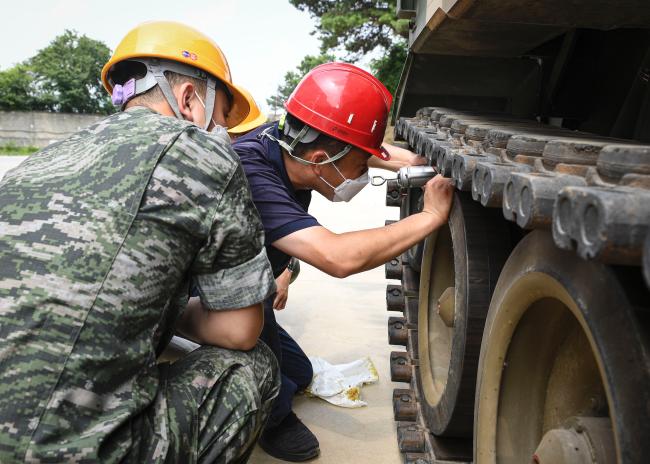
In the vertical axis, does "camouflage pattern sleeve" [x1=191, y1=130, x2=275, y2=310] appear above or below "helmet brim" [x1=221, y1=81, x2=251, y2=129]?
below

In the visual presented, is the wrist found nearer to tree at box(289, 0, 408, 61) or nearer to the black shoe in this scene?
the black shoe

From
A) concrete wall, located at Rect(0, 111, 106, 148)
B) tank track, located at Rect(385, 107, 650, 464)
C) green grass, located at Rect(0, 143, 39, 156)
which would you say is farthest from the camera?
concrete wall, located at Rect(0, 111, 106, 148)

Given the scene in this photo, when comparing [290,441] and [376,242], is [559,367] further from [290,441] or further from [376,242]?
[290,441]

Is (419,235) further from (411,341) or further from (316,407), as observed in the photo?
(316,407)

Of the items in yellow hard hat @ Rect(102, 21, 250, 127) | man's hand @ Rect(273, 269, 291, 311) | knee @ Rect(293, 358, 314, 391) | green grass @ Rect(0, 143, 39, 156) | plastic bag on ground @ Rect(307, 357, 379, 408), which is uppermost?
yellow hard hat @ Rect(102, 21, 250, 127)

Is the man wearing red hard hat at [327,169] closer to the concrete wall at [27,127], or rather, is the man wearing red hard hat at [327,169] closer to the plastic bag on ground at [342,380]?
the plastic bag on ground at [342,380]

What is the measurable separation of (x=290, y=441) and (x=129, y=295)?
162cm

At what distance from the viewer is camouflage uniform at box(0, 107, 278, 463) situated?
1.63m

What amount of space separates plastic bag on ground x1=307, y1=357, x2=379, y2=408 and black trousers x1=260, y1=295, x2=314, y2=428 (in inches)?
4.1

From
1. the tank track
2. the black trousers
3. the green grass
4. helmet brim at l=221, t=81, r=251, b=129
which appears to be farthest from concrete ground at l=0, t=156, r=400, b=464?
the green grass

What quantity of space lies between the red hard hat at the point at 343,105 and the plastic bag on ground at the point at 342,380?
1610 mm

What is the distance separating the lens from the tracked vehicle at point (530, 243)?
100cm

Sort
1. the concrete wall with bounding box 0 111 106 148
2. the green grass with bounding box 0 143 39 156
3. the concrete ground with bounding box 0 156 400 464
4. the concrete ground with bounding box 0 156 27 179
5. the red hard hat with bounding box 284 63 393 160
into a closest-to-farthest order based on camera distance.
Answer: the red hard hat with bounding box 284 63 393 160
the concrete ground with bounding box 0 156 400 464
the concrete ground with bounding box 0 156 27 179
the green grass with bounding box 0 143 39 156
the concrete wall with bounding box 0 111 106 148

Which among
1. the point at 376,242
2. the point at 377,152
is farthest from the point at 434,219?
the point at 377,152
